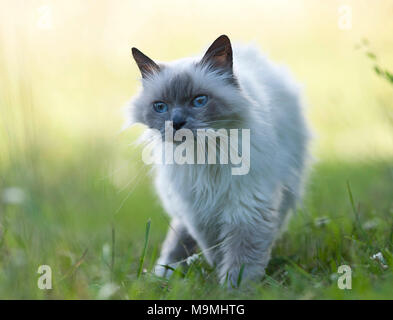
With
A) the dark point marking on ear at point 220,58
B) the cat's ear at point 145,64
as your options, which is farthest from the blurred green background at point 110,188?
the dark point marking on ear at point 220,58

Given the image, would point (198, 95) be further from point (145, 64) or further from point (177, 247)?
point (177, 247)

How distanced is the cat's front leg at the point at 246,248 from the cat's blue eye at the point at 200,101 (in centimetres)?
72

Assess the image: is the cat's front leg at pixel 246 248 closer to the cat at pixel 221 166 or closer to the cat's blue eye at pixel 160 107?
the cat at pixel 221 166

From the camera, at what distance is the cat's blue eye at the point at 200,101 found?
279 cm

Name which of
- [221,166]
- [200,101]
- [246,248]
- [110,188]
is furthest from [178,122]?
[246,248]

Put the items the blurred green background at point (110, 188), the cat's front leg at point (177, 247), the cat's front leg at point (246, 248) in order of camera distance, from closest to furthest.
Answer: the blurred green background at point (110, 188) → the cat's front leg at point (246, 248) → the cat's front leg at point (177, 247)

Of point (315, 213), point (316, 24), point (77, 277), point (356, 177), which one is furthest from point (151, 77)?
point (316, 24)

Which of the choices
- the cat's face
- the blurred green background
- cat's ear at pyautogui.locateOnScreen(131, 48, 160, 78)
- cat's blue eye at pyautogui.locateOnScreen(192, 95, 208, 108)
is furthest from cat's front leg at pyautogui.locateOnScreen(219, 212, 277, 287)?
cat's ear at pyautogui.locateOnScreen(131, 48, 160, 78)

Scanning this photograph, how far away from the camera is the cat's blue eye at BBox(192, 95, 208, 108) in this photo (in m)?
2.79

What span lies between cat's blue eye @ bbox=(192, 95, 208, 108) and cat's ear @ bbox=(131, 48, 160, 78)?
1.19ft

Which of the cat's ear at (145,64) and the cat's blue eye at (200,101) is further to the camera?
Answer: the cat's ear at (145,64)

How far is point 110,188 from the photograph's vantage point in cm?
296

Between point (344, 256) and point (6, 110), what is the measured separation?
2178 mm
